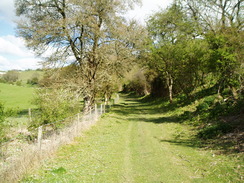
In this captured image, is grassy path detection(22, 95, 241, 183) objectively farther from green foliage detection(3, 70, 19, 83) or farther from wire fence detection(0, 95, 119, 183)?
green foliage detection(3, 70, 19, 83)

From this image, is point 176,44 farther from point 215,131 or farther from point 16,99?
point 16,99

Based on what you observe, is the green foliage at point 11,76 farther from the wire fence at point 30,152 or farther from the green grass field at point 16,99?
the wire fence at point 30,152

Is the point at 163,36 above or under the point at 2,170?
above

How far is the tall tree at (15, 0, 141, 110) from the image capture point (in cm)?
1656

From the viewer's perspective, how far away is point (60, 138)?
9.55 metres

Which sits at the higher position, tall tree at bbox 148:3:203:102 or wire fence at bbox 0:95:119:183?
tall tree at bbox 148:3:203:102

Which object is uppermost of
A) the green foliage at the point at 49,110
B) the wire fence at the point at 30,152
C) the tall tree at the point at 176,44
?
the tall tree at the point at 176,44

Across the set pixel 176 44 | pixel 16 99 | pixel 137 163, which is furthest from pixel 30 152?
pixel 16 99

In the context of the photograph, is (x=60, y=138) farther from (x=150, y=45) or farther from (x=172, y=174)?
(x=150, y=45)

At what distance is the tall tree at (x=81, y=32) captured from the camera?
54.3 ft

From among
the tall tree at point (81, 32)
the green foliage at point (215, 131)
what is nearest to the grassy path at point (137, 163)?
the green foliage at point (215, 131)

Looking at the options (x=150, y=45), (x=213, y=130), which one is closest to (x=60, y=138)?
(x=213, y=130)

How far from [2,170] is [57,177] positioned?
1.47 m

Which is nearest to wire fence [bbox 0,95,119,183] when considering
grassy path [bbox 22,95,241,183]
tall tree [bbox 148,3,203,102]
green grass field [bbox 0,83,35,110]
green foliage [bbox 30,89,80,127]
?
grassy path [bbox 22,95,241,183]
